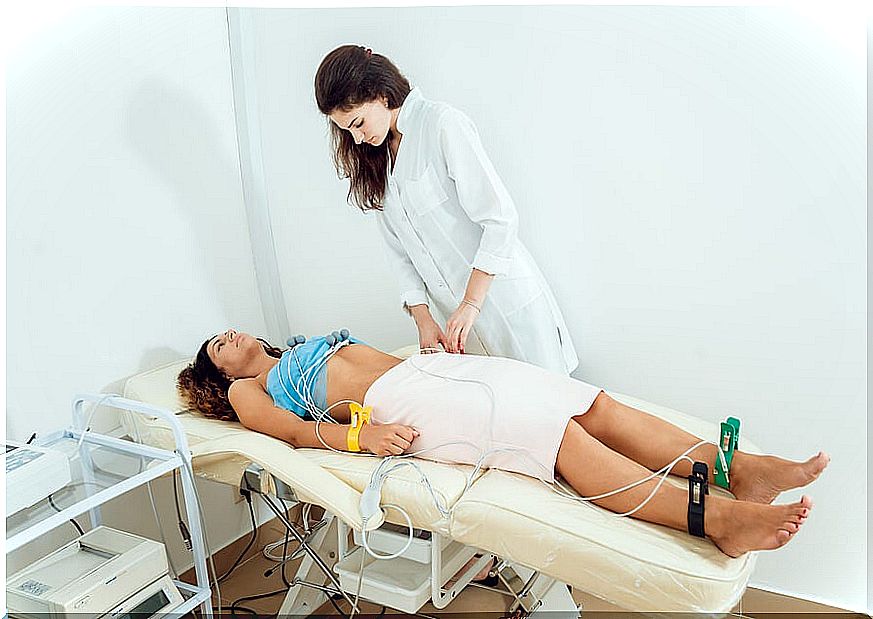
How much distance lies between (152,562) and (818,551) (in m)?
1.39

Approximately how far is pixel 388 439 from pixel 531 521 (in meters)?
0.37

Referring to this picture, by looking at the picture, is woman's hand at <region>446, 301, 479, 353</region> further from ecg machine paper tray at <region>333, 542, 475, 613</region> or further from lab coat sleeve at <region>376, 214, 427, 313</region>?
ecg machine paper tray at <region>333, 542, 475, 613</region>

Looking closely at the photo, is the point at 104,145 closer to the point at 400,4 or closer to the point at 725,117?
the point at 400,4

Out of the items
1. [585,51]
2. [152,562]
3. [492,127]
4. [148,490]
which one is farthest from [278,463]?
[585,51]

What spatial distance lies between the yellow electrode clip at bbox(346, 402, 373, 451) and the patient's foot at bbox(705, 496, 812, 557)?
2.26ft

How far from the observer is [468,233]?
192 centimetres

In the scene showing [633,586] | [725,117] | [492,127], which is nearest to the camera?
[633,586]

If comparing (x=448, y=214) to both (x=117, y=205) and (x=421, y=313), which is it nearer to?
(x=421, y=313)

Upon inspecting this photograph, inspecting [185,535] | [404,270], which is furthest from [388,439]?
[185,535]

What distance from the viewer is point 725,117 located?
5.65 ft

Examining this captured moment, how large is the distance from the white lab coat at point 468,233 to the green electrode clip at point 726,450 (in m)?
0.41

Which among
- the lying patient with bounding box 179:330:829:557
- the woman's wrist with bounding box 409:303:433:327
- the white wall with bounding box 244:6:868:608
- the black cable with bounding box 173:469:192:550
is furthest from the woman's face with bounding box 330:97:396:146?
the black cable with bounding box 173:469:192:550

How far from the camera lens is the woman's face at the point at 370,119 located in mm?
1913

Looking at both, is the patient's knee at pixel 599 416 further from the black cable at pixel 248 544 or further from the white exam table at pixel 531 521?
the black cable at pixel 248 544
